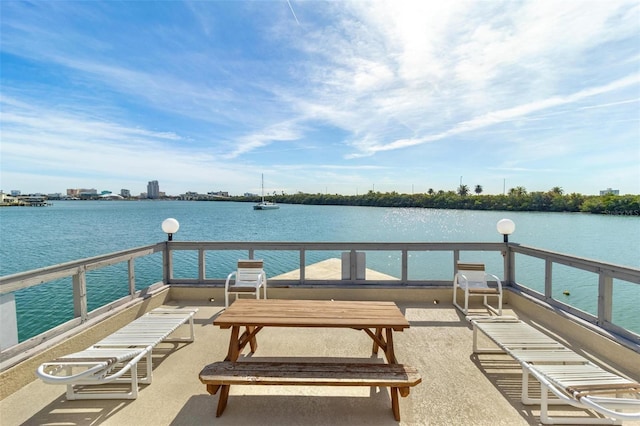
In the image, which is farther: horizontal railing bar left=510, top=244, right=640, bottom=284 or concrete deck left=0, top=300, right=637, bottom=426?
horizontal railing bar left=510, top=244, right=640, bottom=284

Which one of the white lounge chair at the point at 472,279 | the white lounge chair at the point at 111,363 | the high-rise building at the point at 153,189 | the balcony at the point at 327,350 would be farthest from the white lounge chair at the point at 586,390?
the high-rise building at the point at 153,189

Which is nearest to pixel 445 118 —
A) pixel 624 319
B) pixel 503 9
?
pixel 503 9

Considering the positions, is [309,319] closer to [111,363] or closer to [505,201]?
[111,363]

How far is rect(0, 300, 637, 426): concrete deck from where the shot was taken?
209cm

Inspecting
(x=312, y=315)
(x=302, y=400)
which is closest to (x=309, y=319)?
(x=312, y=315)

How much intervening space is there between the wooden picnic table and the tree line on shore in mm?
59118

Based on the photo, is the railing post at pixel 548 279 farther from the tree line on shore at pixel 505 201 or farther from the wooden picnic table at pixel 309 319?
the tree line on shore at pixel 505 201

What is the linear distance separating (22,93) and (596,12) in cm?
1493

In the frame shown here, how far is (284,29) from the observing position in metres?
7.50

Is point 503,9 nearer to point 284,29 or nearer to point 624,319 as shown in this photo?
point 284,29

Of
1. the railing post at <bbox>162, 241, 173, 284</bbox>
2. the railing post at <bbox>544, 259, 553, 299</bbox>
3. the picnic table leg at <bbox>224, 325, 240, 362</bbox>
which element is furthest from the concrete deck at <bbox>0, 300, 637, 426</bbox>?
the railing post at <bbox>162, 241, 173, 284</bbox>

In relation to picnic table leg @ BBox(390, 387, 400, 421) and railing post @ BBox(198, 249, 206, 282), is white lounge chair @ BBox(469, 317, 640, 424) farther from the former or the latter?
railing post @ BBox(198, 249, 206, 282)

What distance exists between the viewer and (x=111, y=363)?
84.1 inches

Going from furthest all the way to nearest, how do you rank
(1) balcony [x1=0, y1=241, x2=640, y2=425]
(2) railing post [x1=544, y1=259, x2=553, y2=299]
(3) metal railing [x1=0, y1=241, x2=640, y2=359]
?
(2) railing post [x1=544, y1=259, x2=553, y2=299]
(3) metal railing [x1=0, y1=241, x2=640, y2=359]
(1) balcony [x1=0, y1=241, x2=640, y2=425]
